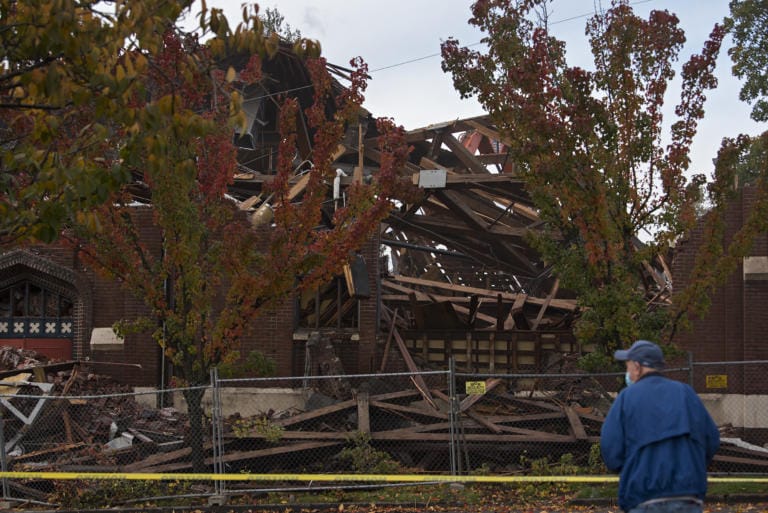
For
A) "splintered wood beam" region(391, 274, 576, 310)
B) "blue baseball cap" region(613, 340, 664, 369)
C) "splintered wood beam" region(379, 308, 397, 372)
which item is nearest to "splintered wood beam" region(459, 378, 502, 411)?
"splintered wood beam" region(379, 308, 397, 372)

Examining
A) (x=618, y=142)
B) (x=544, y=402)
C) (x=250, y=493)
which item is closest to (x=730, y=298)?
(x=544, y=402)

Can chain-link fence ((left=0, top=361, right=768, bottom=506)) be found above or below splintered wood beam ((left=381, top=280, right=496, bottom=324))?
below

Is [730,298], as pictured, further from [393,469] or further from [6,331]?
[6,331]

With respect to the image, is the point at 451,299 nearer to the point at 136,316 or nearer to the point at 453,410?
the point at 136,316

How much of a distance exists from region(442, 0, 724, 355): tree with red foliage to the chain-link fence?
1330 mm

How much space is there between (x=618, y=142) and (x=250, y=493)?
7137 millimetres

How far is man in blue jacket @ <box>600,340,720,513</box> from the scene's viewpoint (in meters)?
5.66

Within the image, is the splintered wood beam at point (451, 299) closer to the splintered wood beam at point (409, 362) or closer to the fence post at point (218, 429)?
the splintered wood beam at point (409, 362)

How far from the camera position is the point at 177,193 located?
41.1 feet

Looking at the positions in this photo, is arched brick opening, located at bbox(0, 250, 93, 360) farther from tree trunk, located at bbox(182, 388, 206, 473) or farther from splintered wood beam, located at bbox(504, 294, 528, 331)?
splintered wood beam, located at bbox(504, 294, 528, 331)

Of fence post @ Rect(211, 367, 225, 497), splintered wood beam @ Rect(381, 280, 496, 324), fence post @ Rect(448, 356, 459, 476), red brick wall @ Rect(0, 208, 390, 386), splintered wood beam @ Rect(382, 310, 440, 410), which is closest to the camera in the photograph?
fence post @ Rect(211, 367, 225, 497)

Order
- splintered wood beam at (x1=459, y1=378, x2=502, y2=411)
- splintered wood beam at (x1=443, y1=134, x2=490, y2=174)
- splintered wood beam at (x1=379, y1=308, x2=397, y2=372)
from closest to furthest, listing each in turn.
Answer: splintered wood beam at (x1=459, y1=378, x2=502, y2=411)
splintered wood beam at (x1=379, y1=308, x2=397, y2=372)
splintered wood beam at (x1=443, y1=134, x2=490, y2=174)

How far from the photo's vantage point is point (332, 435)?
14703 millimetres

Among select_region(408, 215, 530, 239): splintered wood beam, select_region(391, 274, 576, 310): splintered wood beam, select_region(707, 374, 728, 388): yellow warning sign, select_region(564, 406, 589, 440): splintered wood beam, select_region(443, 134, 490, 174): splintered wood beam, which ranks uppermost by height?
select_region(443, 134, 490, 174): splintered wood beam
